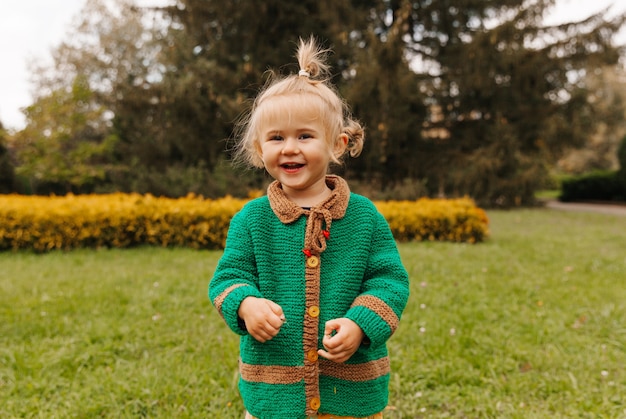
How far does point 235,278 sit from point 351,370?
0.47 m

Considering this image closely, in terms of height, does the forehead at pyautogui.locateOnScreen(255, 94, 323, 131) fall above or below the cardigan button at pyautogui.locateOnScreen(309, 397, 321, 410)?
above

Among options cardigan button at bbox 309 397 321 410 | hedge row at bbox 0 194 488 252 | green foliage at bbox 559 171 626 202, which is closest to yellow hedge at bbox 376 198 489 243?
hedge row at bbox 0 194 488 252

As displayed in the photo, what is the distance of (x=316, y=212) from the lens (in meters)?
1.43

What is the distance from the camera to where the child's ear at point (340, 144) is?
1.54 metres

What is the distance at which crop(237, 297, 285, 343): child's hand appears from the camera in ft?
4.13

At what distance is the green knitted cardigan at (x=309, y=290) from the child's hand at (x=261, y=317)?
0.04 meters

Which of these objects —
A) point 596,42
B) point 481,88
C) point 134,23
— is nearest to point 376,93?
point 481,88

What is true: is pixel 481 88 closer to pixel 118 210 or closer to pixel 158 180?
pixel 158 180

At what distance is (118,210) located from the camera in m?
7.05

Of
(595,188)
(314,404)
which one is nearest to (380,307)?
(314,404)

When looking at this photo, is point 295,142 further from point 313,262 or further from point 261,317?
point 261,317

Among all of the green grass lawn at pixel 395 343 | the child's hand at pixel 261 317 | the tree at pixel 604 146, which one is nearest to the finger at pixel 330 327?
the child's hand at pixel 261 317

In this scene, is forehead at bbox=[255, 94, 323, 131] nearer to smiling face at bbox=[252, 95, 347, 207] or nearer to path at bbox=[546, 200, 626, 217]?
smiling face at bbox=[252, 95, 347, 207]

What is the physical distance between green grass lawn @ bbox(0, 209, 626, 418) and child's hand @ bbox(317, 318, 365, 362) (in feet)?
4.88
